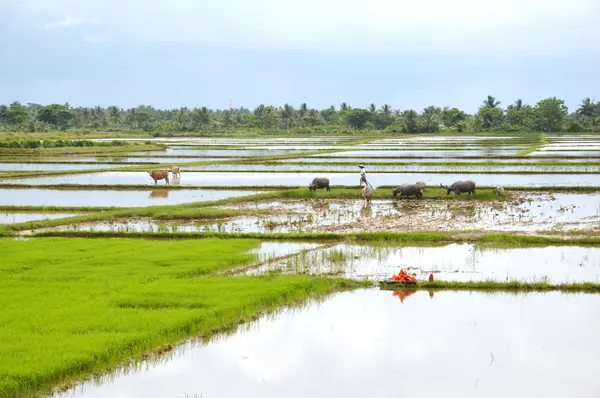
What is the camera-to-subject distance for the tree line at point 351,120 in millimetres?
61581

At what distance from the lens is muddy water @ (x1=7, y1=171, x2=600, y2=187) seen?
18484 mm

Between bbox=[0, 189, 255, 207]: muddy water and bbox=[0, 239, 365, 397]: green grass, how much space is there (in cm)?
517

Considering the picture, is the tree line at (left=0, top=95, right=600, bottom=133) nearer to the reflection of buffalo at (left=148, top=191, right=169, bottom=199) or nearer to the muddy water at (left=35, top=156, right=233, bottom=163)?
the muddy water at (left=35, top=156, right=233, bottom=163)

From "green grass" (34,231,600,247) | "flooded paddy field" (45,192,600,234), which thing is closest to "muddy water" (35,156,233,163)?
"flooded paddy field" (45,192,600,234)

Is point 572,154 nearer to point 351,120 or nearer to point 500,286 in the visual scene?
point 500,286

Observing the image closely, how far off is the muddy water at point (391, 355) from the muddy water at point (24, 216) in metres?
8.20

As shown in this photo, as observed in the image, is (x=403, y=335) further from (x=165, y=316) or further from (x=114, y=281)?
(x=114, y=281)

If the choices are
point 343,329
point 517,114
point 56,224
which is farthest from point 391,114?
point 343,329

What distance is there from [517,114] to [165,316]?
64.0 metres

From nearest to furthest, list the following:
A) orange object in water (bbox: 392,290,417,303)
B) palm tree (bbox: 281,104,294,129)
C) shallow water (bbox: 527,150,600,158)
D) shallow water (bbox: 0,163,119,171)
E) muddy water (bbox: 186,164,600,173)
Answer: orange object in water (bbox: 392,290,417,303) < muddy water (bbox: 186,164,600,173) < shallow water (bbox: 0,163,119,171) < shallow water (bbox: 527,150,600,158) < palm tree (bbox: 281,104,294,129)

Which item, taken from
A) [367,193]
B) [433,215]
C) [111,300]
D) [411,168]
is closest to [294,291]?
[111,300]

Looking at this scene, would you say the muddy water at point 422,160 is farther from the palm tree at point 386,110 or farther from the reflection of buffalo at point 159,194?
the palm tree at point 386,110

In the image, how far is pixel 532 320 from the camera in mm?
6723

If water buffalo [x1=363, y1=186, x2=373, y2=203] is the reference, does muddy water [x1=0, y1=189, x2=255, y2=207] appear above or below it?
below
